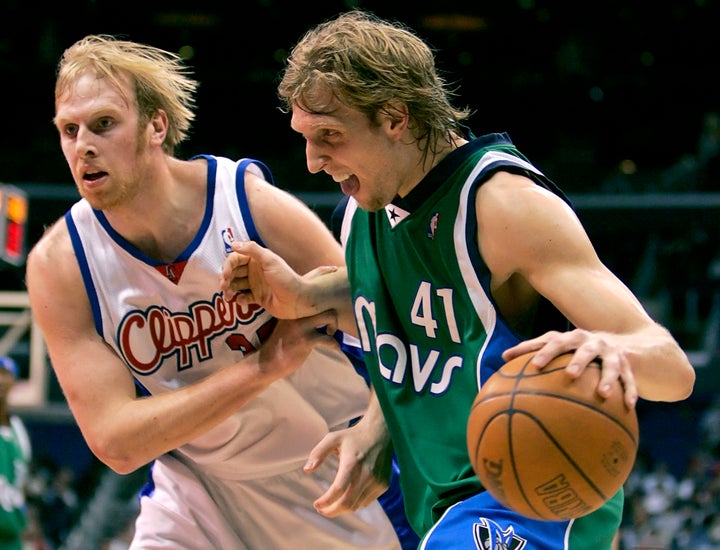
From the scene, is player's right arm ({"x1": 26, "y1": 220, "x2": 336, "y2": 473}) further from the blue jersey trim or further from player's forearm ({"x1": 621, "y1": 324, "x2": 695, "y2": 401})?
player's forearm ({"x1": 621, "y1": 324, "x2": 695, "y2": 401})

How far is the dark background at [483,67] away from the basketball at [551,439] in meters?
14.2

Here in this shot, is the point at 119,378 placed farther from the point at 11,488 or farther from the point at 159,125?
the point at 11,488

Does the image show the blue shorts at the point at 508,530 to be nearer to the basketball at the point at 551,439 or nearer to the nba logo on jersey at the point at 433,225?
the basketball at the point at 551,439

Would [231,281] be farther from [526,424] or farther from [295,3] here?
[295,3]

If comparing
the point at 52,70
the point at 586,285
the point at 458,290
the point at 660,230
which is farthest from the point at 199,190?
the point at 52,70

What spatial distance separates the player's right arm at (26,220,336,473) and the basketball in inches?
45.0

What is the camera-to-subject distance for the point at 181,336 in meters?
3.52

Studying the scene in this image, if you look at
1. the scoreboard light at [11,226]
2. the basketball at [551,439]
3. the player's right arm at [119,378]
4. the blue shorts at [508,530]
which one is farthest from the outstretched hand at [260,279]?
the scoreboard light at [11,226]

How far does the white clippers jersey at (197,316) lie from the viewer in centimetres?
348

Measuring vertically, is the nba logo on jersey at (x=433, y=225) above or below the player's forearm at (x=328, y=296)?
above

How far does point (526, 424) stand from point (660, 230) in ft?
44.0

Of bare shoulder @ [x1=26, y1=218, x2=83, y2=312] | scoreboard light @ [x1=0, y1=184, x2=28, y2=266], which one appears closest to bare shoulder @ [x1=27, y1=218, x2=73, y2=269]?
bare shoulder @ [x1=26, y1=218, x2=83, y2=312]

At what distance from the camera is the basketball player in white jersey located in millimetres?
3340

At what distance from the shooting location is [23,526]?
7551mm
